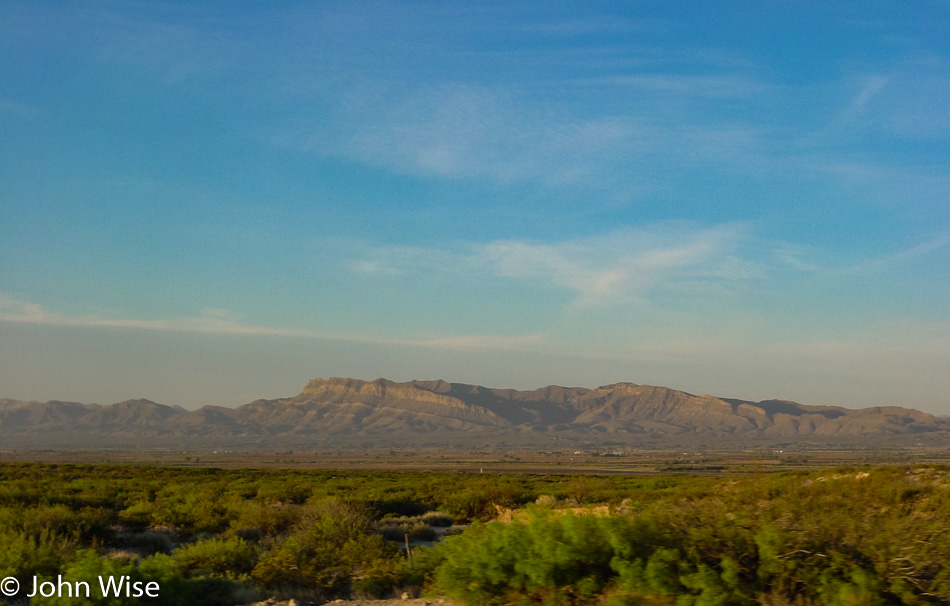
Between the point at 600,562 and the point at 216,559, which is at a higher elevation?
the point at 600,562

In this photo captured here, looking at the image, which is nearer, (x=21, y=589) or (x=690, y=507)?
(x=690, y=507)

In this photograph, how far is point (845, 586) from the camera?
9633mm

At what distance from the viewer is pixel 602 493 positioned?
129 ft

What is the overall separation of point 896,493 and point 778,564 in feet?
44.6

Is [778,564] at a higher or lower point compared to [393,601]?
higher

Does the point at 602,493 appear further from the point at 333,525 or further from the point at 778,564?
the point at 778,564

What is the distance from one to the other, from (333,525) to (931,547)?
43.1 feet

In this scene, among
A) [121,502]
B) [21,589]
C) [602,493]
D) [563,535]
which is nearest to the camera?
[563,535]

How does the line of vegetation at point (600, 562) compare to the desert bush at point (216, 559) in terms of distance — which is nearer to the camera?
the line of vegetation at point (600, 562)

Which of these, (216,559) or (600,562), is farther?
(216,559)

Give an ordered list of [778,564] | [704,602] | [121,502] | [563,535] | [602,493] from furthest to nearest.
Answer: [602,493], [121,502], [563,535], [778,564], [704,602]

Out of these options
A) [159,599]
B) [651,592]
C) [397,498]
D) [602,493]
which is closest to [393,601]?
[159,599]

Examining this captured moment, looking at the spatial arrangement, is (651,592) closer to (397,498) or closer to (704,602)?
(704,602)

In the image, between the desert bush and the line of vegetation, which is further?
the desert bush
